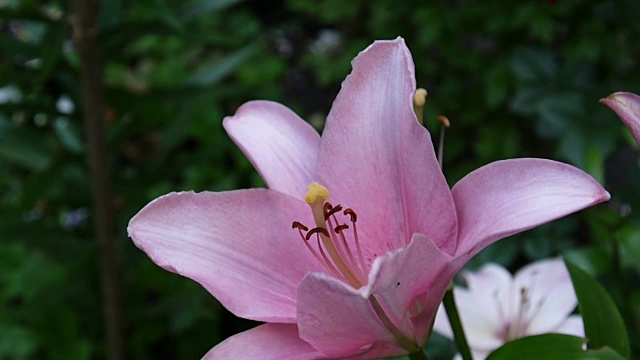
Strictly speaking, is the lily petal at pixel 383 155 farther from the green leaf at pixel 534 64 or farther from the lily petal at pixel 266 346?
the green leaf at pixel 534 64

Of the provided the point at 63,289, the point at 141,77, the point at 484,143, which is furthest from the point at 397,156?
the point at 141,77

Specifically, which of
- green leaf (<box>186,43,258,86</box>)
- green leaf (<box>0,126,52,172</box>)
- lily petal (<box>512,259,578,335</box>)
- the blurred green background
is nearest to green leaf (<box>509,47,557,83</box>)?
the blurred green background

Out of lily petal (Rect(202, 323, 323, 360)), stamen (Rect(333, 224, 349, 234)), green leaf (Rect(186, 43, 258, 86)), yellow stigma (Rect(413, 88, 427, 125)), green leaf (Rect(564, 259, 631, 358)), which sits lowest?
green leaf (Rect(564, 259, 631, 358))

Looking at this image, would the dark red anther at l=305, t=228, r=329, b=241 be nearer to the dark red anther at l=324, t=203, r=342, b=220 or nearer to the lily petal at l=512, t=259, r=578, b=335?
the dark red anther at l=324, t=203, r=342, b=220

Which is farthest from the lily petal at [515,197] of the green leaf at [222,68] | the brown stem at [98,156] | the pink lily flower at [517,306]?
the green leaf at [222,68]

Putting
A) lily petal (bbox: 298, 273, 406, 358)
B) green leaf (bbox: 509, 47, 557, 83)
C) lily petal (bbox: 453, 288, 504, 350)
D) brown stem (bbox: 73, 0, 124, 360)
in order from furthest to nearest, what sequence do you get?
green leaf (bbox: 509, 47, 557, 83), brown stem (bbox: 73, 0, 124, 360), lily petal (bbox: 453, 288, 504, 350), lily petal (bbox: 298, 273, 406, 358)

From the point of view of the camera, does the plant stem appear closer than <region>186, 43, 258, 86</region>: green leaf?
Yes

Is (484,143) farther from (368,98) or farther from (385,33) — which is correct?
(368,98)
